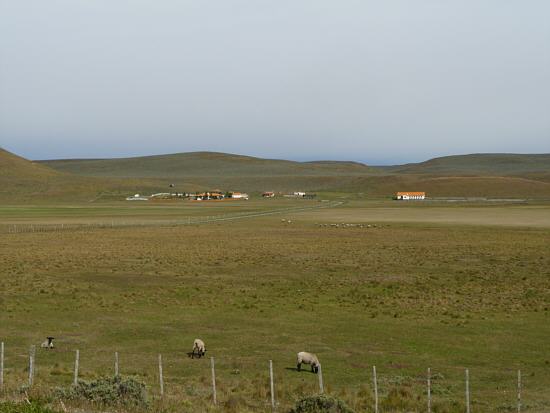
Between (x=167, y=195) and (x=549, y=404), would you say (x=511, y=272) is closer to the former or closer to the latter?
(x=549, y=404)

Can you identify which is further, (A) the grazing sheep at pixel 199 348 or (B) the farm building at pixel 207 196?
(B) the farm building at pixel 207 196

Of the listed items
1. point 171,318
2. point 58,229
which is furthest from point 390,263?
point 58,229

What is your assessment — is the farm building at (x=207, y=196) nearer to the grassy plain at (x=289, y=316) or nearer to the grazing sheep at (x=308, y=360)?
the grassy plain at (x=289, y=316)

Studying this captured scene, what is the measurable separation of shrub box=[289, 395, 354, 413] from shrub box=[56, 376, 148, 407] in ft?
11.5

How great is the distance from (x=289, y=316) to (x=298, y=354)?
8377 mm

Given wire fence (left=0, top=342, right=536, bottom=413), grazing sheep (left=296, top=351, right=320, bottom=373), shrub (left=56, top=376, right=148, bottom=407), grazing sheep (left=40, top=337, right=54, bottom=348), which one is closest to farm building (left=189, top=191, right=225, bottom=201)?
grazing sheep (left=40, top=337, right=54, bottom=348)

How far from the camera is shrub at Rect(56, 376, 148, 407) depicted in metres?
15.3

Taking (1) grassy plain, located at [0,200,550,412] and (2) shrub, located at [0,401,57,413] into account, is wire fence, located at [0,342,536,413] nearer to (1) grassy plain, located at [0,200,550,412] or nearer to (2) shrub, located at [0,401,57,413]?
(1) grassy plain, located at [0,200,550,412]

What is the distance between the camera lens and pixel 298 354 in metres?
21.7

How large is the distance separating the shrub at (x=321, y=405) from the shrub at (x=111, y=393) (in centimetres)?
350

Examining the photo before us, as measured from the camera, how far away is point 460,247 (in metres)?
57.2

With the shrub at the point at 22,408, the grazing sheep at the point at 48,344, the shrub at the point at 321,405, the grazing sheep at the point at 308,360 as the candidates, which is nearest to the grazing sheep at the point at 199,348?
the grazing sheep at the point at 308,360

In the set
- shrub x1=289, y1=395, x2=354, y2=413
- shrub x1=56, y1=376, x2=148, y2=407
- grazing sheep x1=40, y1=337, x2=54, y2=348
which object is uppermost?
shrub x1=56, y1=376, x2=148, y2=407

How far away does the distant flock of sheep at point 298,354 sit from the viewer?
21.5 m
